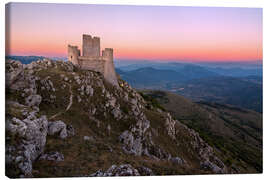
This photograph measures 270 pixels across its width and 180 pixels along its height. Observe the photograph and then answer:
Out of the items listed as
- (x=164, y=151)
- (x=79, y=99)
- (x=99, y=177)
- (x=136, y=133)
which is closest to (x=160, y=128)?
(x=164, y=151)

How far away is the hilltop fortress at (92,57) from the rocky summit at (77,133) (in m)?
2.02

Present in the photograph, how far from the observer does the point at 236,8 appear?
68.4 ft

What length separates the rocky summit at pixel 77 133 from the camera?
14781 millimetres

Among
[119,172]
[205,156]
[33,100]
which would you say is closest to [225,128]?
[205,156]

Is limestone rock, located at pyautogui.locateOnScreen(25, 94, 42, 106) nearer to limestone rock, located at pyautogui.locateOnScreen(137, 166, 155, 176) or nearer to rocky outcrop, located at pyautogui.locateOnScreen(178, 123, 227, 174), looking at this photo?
limestone rock, located at pyautogui.locateOnScreen(137, 166, 155, 176)

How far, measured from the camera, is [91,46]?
4003 centimetres

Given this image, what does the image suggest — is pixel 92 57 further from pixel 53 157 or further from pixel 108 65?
pixel 53 157

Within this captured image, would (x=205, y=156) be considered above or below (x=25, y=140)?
below

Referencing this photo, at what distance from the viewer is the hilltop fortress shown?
39562mm

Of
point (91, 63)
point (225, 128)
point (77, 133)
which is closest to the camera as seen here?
point (77, 133)

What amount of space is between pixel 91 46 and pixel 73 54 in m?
4.17

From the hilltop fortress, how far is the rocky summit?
202cm

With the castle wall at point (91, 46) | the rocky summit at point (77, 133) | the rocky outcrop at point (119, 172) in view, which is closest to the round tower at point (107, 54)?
the castle wall at point (91, 46)
